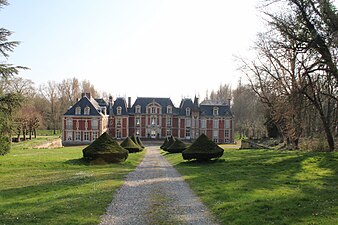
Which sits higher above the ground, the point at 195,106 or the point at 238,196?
the point at 195,106

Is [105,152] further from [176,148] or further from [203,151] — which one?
[176,148]

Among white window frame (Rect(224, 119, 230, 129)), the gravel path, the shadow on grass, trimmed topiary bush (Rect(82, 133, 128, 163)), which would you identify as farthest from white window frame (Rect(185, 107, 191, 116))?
the gravel path

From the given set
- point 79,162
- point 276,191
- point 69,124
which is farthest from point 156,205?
point 69,124

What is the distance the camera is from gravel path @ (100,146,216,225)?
26.2ft

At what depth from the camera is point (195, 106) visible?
201 ft

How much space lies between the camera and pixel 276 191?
11070mm

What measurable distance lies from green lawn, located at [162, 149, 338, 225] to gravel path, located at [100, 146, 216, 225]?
1.39 ft

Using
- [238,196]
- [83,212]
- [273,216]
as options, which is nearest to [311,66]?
[238,196]

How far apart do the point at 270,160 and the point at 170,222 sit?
1347 centimetres

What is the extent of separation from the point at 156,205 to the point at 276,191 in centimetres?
387

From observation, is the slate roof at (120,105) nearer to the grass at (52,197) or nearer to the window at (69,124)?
the window at (69,124)

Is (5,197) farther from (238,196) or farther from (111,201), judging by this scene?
(238,196)

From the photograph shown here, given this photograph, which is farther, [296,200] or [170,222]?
[296,200]

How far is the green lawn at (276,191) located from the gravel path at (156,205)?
1.39ft
